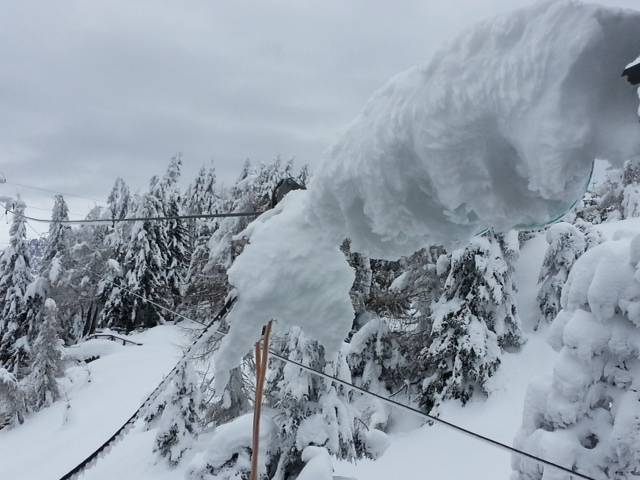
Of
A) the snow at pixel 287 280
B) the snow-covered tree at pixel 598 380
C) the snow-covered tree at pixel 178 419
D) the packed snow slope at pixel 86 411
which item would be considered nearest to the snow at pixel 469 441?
the snow-covered tree at pixel 178 419

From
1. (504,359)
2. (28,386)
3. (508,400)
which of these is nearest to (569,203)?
(508,400)

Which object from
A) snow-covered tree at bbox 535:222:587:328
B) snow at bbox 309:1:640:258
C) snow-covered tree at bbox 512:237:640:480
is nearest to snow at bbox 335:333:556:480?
snow-covered tree at bbox 535:222:587:328

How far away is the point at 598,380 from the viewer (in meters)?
3.19

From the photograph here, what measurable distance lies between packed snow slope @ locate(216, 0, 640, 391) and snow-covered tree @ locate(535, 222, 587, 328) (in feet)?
36.7

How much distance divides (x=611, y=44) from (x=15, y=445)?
20542 millimetres

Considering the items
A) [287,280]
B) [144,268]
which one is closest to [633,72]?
[287,280]

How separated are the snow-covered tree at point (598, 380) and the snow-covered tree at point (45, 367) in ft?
65.5

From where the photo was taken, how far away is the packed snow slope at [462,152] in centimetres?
115

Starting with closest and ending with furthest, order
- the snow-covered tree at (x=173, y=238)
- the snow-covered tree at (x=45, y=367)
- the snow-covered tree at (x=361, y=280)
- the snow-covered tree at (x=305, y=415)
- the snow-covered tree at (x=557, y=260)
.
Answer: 1. the snow-covered tree at (x=305, y=415)
2. the snow-covered tree at (x=361, y=280)
3. the snow-covered tree at (x=557, y=260)
4. the snow-covered tree at (x=45, y=367)
5. the snow-covered tree at (x=173, y=238)

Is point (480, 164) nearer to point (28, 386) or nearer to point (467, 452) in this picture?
point (467, 452)

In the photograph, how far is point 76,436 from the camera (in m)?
15.1

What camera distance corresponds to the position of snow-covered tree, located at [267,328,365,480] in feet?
20.7

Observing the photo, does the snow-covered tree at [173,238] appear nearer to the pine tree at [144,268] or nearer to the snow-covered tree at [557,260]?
the pine tree at [144,268]

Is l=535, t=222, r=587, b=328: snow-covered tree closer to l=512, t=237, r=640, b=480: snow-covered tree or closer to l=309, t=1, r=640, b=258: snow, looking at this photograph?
l=512, t=237, r=640, b=480: snow-covered tree
